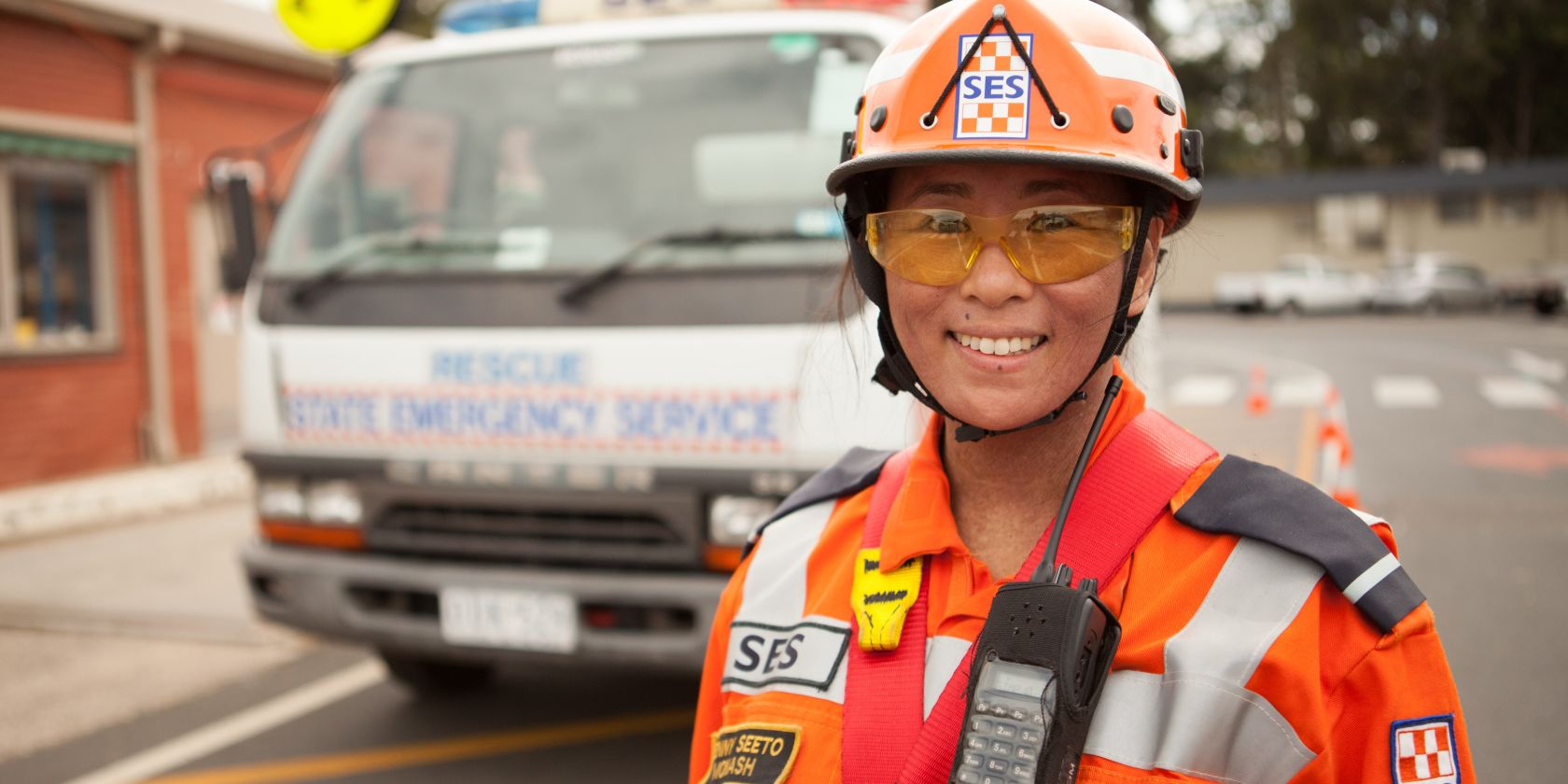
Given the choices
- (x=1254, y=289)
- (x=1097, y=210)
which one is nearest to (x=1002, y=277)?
(x=1097, y=210)

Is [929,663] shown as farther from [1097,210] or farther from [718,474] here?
[718,474]

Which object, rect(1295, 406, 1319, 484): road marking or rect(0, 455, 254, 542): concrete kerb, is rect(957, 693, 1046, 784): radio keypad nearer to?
rect(1295, 406, 1319, 484): road marking

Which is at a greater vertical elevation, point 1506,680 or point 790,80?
point 790,80

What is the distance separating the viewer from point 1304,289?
37.1 meters

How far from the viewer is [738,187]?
4133 millimetres

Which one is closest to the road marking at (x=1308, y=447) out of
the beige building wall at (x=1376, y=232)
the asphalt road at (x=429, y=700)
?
the asphalt road at (x=429, y=700)

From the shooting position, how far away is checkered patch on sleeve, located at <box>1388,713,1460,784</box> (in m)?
1.26

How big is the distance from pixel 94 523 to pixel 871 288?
9.05m

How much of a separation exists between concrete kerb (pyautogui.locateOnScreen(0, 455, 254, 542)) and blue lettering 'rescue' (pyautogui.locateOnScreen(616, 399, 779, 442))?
6.62m

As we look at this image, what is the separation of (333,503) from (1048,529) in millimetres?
3305

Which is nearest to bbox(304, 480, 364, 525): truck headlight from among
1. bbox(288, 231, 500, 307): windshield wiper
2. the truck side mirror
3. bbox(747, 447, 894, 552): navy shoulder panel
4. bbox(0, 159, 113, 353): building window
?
bbox(288, 231, 500, 307): windshield wiper

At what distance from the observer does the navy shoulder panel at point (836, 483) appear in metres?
1.74

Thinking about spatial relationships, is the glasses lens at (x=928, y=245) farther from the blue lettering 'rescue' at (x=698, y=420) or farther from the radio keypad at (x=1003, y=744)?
the blue lettering 'rescue' at (x=698, y=420)

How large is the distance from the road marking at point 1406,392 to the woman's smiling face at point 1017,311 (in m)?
15.1
